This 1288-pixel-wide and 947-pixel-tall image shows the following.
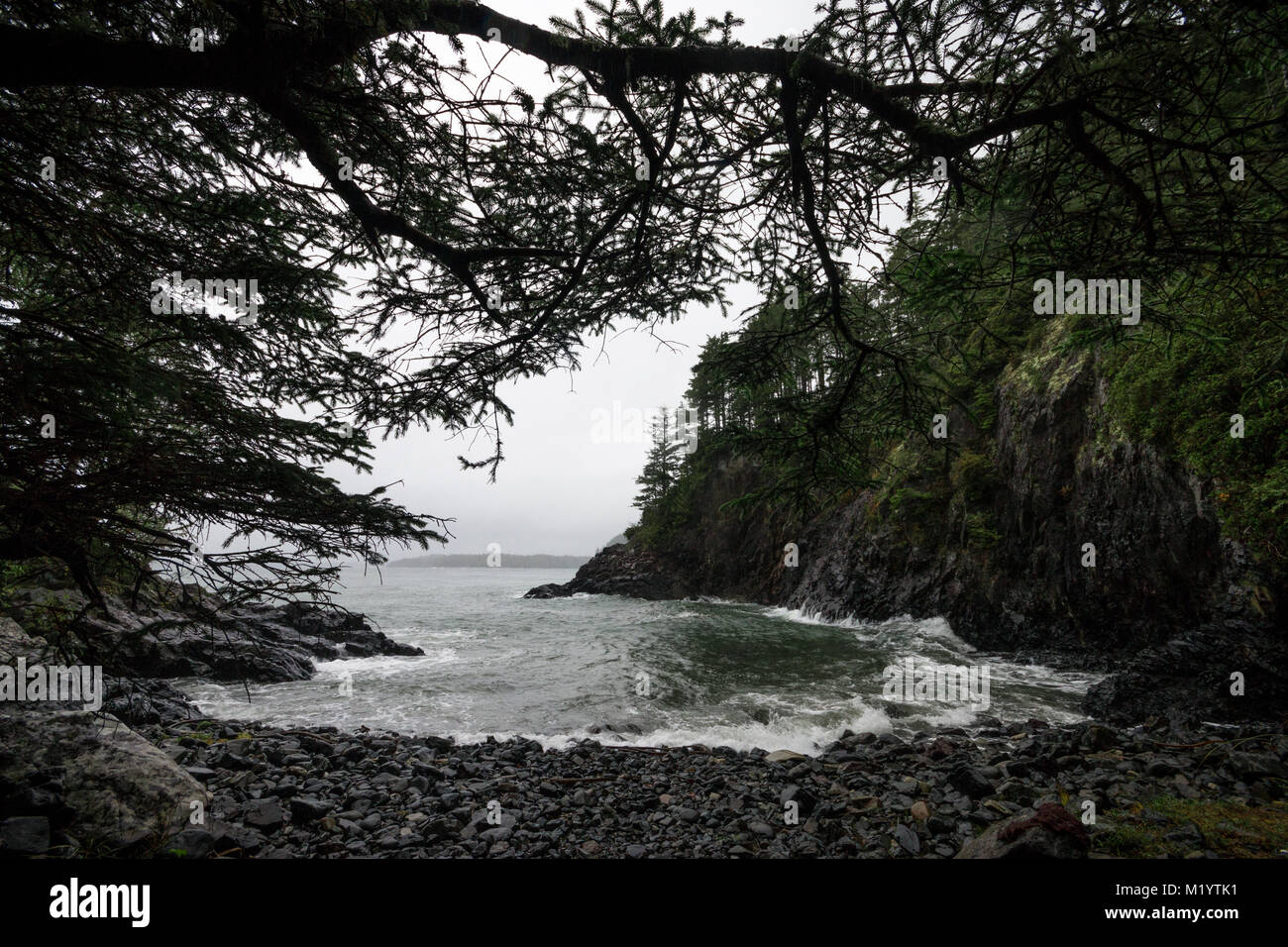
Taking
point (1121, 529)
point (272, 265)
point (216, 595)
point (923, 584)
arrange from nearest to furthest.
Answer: point (216, 595), point (272, 265), point (1121, 529), point (923, 584)

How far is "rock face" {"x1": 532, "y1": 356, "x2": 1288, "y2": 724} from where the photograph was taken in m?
7.85

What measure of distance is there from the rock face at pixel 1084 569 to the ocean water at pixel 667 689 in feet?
4.15

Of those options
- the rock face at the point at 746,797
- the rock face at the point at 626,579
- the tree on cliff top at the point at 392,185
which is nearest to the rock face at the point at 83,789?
the rock face at the point at 746,797

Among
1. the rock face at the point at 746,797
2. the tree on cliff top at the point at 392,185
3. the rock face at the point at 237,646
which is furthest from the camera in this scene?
the rock face at the point at 237,646

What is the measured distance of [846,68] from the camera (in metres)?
3.15

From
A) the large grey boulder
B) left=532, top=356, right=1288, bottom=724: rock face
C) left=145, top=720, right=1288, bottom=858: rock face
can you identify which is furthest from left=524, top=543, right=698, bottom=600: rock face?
the large grey boulder

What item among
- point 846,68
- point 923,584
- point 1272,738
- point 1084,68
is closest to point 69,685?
point 846,68

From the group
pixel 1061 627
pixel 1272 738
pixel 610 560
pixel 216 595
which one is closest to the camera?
pixel 216 595

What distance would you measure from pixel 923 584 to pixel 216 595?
67.3 ft

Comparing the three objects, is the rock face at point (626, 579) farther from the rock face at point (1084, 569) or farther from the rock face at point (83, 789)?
the rock face at point (83, 789)

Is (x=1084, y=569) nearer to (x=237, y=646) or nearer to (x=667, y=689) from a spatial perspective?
(x=667, y=689)

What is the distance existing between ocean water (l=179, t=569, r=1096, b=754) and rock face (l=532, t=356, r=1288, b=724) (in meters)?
1.27

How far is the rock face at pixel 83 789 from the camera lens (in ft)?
11.7
